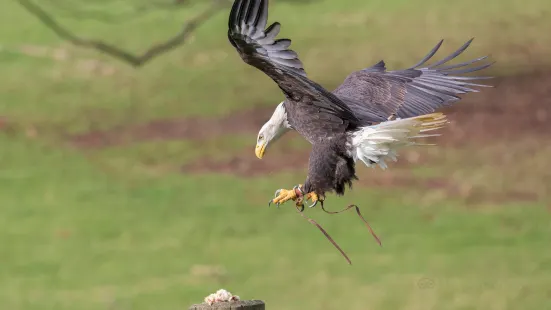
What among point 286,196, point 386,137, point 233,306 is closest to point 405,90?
point 386,137

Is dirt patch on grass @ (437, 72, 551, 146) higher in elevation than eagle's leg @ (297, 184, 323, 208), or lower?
higher

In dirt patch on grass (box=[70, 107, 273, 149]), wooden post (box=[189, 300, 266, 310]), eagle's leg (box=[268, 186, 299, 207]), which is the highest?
dirt patch on grass (box=[70, 107, 273, 149])

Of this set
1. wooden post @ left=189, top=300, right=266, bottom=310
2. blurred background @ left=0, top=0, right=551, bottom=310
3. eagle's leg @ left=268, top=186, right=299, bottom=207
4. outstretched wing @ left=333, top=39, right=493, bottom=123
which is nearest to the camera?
wooden post @ left=189, top=300, right=266, bottom=310

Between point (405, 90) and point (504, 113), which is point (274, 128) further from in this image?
point (504, 113)

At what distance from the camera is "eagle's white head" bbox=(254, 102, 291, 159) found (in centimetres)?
700

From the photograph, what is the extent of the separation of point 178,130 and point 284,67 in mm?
13149

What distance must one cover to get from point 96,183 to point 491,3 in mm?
9774

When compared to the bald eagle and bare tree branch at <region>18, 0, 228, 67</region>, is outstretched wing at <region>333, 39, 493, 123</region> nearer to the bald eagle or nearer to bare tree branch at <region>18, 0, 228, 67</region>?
the bald eagle

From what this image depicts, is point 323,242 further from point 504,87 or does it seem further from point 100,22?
point 100,22

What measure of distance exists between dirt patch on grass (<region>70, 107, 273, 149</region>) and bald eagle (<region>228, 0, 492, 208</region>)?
11.0m

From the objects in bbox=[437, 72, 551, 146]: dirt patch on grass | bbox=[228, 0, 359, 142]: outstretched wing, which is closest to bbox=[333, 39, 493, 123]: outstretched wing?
bbox=[228, 0, 359, 142]: outstretched wing

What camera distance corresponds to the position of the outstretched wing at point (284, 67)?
20.0ft

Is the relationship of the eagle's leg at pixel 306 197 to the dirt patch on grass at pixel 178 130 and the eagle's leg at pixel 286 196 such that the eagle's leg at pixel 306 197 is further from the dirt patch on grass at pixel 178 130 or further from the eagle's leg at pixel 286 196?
the dirt patch on grass at pixel 178 130

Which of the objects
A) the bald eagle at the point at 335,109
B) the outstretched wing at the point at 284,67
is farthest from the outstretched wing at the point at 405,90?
the outstretched wing at the point at 284,67
